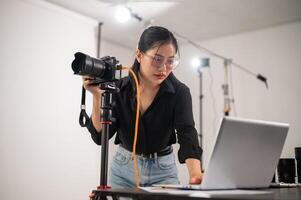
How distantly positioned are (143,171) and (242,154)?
543 mm

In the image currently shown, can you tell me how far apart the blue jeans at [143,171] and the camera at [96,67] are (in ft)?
1.38

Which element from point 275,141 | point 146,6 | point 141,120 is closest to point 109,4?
point 146,6

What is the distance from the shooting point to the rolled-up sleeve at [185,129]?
3.41 ft

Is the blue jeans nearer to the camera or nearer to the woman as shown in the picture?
the woman

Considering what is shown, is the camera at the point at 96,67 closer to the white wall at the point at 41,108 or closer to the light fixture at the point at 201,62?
the white wall at the point at 41,108

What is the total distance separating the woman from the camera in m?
1.15

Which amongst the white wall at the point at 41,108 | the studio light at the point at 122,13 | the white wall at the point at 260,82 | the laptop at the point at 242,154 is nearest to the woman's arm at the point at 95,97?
the laptop at the point at 242,154

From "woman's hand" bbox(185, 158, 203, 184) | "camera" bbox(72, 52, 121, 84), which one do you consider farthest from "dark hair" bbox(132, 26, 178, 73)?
"woman's hand" bbox(185, 158, 203, 184)

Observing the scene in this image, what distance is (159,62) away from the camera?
44.4 inches

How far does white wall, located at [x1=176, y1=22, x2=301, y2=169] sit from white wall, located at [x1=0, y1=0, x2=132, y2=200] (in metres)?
1.43

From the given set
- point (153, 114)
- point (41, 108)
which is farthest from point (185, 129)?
point (41, 108)

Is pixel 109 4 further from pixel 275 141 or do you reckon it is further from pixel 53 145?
pixel 275 141

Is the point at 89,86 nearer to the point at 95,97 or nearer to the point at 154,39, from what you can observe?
the point at 95,97

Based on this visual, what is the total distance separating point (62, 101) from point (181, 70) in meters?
1.63
